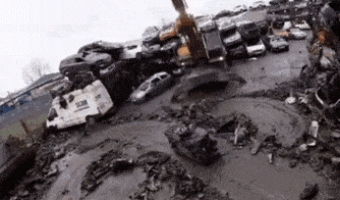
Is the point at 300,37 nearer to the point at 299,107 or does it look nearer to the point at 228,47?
the point at 228,47

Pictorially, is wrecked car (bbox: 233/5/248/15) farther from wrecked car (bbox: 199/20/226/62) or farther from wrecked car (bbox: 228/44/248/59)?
wrecked car (bbox: 199/20/226/62)

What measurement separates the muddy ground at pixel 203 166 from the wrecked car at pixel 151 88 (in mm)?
749

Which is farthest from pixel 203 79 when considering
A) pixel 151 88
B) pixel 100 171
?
pixel 100 171

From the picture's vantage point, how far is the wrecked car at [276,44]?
1550cm

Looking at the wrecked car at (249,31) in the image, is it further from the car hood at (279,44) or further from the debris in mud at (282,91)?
the debris in mud at (282,91)

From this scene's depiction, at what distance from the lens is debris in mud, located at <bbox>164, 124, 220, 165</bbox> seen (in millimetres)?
7746

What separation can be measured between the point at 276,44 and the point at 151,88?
978 cm

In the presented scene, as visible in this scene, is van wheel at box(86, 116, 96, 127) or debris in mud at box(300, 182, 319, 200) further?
van wheel at box(86, 116, 96, 127)

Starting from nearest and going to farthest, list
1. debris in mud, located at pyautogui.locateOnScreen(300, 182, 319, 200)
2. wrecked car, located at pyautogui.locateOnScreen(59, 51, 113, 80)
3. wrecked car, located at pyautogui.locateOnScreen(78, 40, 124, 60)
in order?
debris in mud, located at pyautogui.locateOnScreen(300, 182, 319, 200) → wrecked car, located at pyautogui.locateOnScreen(59, 51, 113, 80) → wrecked car, located at pyautogui.locateOnScreen(78, 40, 124, 60)

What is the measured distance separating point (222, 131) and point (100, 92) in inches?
321

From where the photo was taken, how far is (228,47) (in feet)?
54.7

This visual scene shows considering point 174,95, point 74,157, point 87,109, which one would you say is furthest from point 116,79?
point 74,157

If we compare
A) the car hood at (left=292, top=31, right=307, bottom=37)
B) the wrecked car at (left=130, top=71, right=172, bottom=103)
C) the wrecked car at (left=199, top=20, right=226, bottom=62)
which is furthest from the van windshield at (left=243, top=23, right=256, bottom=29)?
the wrecked car at (left=130, top=71, right=172, bottom=103)

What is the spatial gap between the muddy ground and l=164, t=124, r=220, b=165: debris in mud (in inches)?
13.3
